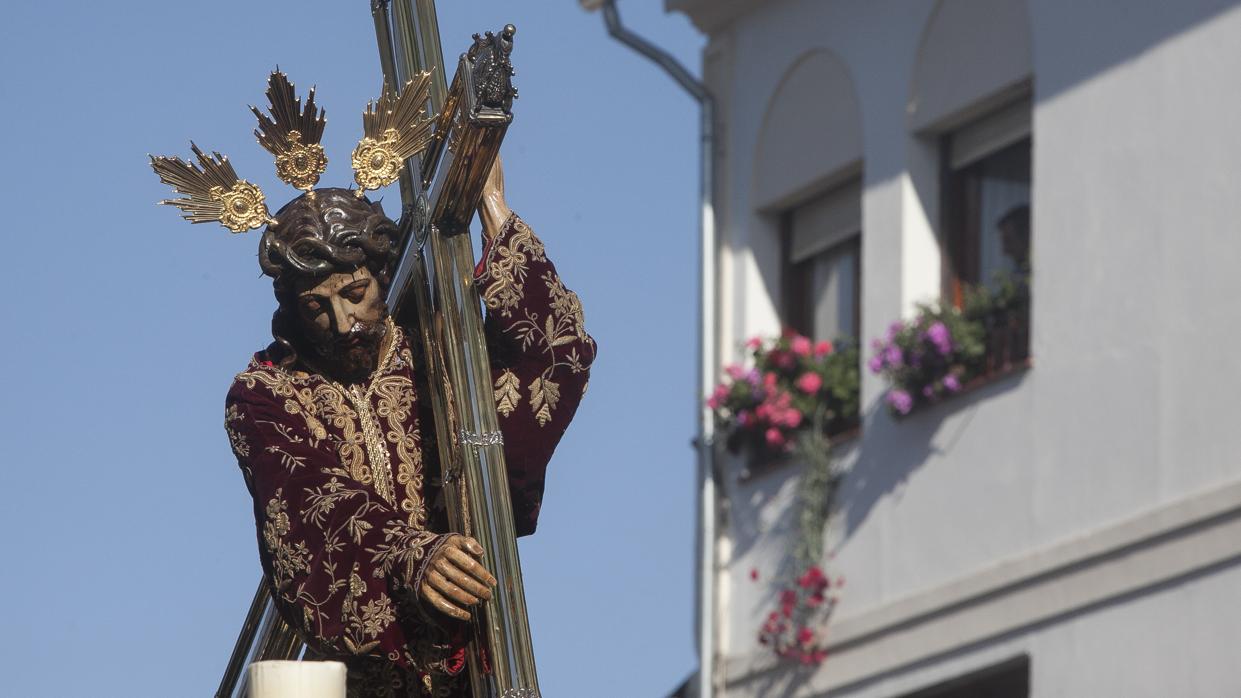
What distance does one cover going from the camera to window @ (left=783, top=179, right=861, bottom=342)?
1462 cm

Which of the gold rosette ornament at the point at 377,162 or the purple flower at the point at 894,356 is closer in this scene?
the gold rosette ornament at the point at 377,162

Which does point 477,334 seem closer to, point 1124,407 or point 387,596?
point 387,596

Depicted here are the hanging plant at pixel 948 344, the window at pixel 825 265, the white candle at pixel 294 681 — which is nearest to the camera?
the white candle at pixel 294 681

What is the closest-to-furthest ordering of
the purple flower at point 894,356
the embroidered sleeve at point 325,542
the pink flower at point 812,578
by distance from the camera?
the embroidered sleeve at point 325,542, the purple flower at point 894,356, the pink flower at point 812,578

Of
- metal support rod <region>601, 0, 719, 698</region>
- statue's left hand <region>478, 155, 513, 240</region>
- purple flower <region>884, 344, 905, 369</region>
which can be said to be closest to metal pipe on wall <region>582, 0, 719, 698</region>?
metal support rod <region>601, 0, 719, 698</region>

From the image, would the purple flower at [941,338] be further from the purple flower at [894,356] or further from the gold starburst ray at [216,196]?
the gold starburst ray at [216,196]

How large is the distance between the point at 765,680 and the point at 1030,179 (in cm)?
311

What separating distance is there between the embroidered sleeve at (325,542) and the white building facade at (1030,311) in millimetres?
6851

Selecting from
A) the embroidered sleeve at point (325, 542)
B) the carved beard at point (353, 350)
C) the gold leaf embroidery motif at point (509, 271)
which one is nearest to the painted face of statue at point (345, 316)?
the carved beard at point (353, 350)

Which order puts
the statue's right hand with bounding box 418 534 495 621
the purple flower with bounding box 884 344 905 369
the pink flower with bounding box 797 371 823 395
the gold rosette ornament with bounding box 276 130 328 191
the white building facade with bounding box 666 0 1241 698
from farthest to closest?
1. the pink flower with bounding box 797 371 823 395
2. the purple flower with bounding box 884 344 905 369
3. the white building facade with bounding box 666 0 1241 698
4. the gold rosette ornament with bounding box 276 130 328 191
5. the statue's right hand with bounding box 418 534 495 621

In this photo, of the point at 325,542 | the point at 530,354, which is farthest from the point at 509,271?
the point at 325,542

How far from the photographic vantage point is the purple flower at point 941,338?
13.0m

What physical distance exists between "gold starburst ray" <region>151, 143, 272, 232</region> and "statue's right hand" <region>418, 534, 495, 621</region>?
771 millimetres

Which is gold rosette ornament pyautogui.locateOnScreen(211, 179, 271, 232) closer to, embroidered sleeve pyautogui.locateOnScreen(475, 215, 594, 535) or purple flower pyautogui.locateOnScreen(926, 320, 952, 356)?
embroidered sleeve pyautogui.locateOnScreen(475, 215, 594, 535)
